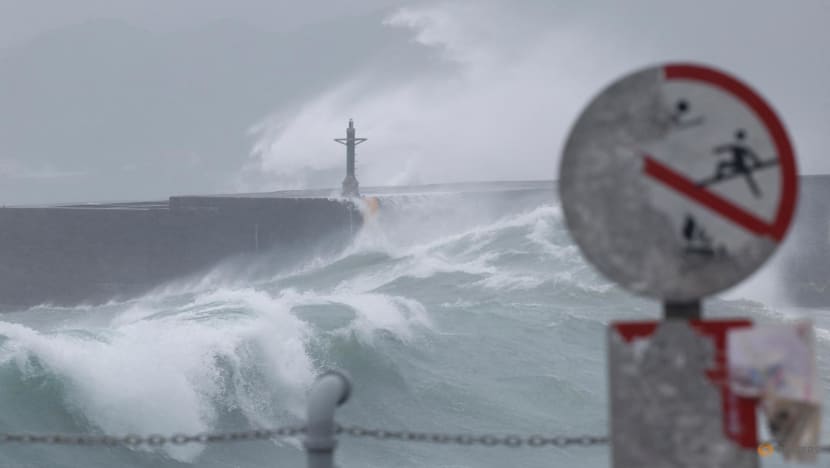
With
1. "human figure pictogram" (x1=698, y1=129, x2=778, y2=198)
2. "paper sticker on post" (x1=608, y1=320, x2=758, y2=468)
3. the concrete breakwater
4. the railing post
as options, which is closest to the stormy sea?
the railing post

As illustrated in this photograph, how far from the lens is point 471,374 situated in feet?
55.2

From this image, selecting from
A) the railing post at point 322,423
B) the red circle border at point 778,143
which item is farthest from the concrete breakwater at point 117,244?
the red circle border at point 778,143

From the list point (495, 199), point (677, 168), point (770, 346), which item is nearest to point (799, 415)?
point (770, 346)

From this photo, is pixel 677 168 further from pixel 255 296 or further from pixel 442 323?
pixel 442 323

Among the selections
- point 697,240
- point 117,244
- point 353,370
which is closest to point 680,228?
point 697,240

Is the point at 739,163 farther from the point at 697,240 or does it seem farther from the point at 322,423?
the point at 322,423

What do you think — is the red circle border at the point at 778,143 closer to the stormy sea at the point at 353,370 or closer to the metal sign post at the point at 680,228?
the metal sign post at the point at 680,228

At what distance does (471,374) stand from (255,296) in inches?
169

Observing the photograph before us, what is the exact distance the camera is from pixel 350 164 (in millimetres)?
41438

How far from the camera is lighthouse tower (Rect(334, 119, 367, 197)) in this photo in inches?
1603

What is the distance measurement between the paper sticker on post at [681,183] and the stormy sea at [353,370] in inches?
229

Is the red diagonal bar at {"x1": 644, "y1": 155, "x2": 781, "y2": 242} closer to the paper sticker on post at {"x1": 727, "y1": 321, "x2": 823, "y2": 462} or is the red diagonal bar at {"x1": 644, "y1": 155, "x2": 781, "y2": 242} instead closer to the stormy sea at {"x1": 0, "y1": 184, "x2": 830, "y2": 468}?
the paper sticker on post at {"x1": 727, "y1": 321, "x2": 823, "y2": 462}

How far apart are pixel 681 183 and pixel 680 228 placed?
9cm

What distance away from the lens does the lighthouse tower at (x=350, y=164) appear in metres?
40.7
